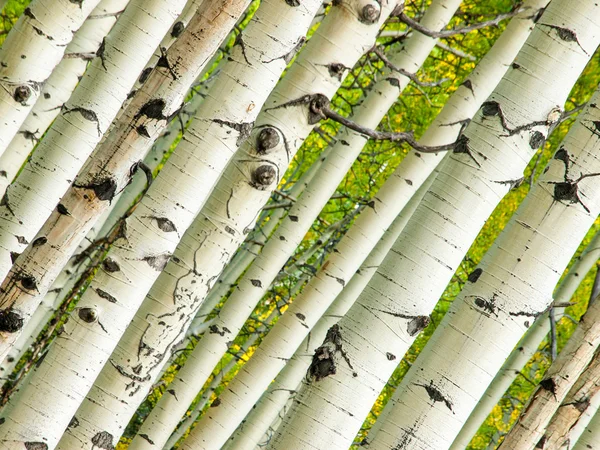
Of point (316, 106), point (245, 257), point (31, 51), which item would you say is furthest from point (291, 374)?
point (316, 106)

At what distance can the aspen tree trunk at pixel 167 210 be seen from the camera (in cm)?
201

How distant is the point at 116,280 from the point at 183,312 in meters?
0.27

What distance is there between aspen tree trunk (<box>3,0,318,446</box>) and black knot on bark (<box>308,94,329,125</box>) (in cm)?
14

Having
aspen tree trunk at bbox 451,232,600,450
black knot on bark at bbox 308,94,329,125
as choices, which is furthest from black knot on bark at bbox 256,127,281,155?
aspen tree trunk at bbox 451,232,600,450

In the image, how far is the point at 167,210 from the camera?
2055 mm

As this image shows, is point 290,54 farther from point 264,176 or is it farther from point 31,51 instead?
point 31,51

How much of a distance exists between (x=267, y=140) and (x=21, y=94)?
134cm

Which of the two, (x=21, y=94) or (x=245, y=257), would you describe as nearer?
(x=21, y=94)

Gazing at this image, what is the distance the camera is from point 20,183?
2801 millimetres

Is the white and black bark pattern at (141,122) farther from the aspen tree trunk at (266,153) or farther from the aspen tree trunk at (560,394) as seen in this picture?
the aspen tree trunk at (560,394)

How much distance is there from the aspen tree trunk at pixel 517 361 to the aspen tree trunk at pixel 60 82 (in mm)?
3837

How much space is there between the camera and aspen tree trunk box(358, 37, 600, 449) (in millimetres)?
2023

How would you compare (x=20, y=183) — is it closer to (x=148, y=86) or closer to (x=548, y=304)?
(x=148, y=86)

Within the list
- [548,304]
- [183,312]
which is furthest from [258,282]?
[548,304]
